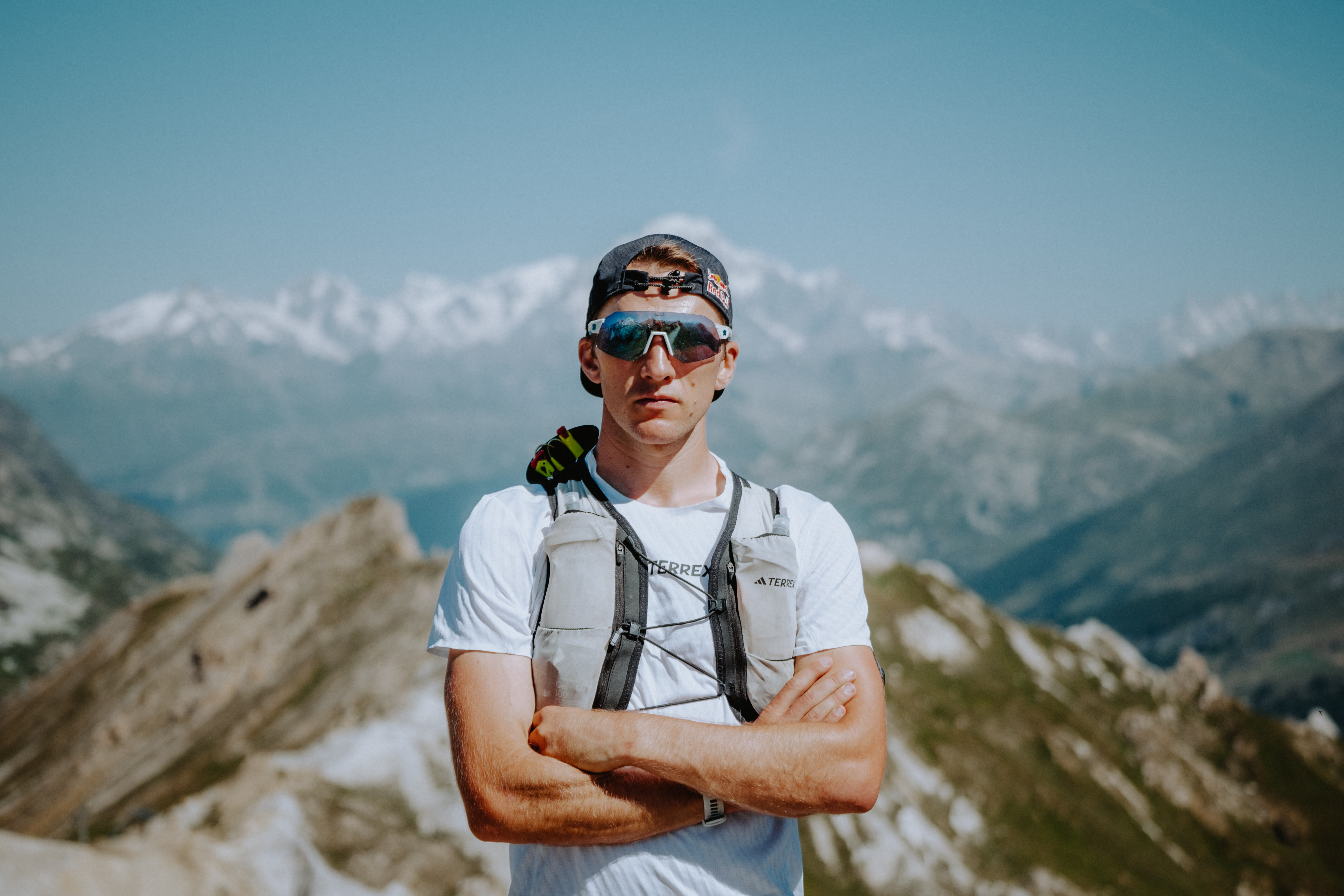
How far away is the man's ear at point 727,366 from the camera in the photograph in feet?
21.5

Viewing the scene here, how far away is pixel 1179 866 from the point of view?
223 feet

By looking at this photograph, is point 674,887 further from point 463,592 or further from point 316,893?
point 316,893

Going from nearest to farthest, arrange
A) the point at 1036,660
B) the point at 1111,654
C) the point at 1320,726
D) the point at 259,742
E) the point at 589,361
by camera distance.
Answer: the point at 589,361 < the point at 259,742 < the point at 1036,660 < the point at 1111,654 < the point at 1320,726

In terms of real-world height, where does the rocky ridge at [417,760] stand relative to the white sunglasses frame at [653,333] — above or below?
below

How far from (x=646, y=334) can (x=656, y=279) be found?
1.43ft

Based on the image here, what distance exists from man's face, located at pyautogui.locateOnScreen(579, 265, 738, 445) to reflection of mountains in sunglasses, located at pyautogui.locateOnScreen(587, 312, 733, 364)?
0.11 feet

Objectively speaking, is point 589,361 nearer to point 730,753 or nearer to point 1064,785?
point 730,753

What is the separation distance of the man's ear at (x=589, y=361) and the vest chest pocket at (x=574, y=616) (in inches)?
48.8

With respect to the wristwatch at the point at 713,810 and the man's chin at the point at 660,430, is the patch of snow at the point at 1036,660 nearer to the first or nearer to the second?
the wristwatch at the point at 713,810

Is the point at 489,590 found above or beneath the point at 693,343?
beneath

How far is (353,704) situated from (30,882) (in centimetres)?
2808

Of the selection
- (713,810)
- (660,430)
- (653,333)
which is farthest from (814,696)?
(653,333)

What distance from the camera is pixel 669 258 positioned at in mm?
6328

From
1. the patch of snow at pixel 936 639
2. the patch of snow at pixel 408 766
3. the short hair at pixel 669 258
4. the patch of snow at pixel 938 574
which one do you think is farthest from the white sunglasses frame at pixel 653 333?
the patch of snow at pixel 938 574
